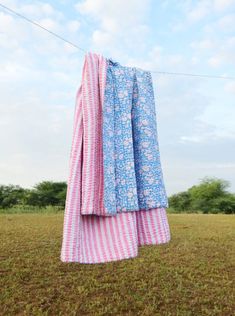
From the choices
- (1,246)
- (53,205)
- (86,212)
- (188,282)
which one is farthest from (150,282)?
(53,205)

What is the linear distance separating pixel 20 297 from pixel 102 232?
1587 mm

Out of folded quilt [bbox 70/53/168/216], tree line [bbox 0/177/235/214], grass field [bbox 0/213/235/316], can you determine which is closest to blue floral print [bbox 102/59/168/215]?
folded quilt [bbox 70/53/168/216]

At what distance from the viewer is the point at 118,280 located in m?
3.54

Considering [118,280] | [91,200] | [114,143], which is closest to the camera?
[91,200]

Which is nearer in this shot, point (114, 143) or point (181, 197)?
point (114, 143)

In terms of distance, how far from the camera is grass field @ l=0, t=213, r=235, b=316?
3055 millimetres

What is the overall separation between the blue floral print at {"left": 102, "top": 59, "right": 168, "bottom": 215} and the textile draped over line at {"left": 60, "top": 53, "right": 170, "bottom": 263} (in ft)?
0.05

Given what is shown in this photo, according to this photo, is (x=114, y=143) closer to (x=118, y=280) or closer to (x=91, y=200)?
(x=91, y=200)

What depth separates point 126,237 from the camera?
1864 mm

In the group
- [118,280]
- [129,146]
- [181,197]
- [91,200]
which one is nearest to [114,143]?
[129,146]

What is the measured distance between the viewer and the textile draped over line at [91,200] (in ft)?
5.93

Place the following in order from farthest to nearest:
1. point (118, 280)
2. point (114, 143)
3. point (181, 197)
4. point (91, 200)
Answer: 1. point (181, 197)
2. point (118, 280)
3. point (114, 143)
4. point (91, 200)

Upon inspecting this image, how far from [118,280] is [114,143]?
192 cm

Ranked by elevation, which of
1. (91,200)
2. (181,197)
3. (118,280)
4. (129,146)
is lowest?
(118,280)
